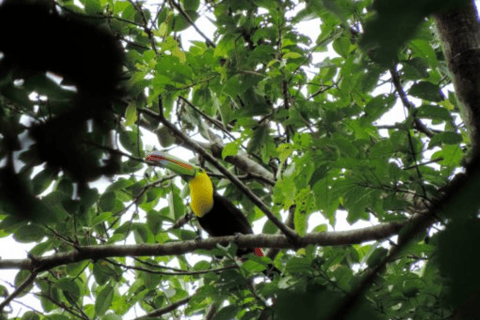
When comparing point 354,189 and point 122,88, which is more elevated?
point 354,189

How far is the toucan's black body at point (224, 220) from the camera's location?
5074 mm

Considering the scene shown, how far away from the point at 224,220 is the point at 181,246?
197 cm

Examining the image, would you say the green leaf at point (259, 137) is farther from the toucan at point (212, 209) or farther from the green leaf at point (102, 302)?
the toucan at point (212, 209)

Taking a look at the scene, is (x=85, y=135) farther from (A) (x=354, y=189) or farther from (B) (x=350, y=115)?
(B) (x=350, y=115)

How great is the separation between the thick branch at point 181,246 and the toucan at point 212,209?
165 cm

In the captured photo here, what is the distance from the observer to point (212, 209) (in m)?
5.28

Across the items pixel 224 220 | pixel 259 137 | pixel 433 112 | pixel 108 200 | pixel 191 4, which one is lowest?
pixel 433 112

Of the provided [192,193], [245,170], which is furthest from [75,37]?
[192,193]

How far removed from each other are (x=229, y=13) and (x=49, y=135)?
2683 mm

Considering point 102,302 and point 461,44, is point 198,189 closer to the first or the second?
point 102,302

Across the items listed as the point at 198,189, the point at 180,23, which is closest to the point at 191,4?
the point at 180,23

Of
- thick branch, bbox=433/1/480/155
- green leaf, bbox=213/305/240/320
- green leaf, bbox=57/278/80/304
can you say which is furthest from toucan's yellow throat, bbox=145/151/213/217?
thick branch, bbox=433/1/480/155

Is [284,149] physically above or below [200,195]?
below

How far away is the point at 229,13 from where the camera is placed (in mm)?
3264
